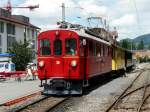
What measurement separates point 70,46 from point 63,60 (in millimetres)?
698

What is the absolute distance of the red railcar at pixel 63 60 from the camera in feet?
66.9

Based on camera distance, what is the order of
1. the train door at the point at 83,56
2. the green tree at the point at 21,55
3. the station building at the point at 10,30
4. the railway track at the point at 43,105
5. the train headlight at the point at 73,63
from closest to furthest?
the railway track at the point at 43,105
the train headlight at the point at 73,63
the train door at the point at 83,56
the green tree at the point at 21,55
the station building at the point at 10,30

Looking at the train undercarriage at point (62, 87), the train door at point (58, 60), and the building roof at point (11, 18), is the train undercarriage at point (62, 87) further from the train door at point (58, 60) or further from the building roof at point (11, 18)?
the building roof at point (11, 18)

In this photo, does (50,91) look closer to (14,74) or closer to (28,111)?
(28,111)

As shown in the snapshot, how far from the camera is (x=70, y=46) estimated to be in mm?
20703

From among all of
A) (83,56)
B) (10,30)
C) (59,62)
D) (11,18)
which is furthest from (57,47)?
(11,18)

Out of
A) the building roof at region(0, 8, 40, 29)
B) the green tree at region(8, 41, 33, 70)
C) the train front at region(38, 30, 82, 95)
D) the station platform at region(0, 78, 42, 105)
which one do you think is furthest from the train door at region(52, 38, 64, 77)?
the building roof at region(0, 8, 40, 29)

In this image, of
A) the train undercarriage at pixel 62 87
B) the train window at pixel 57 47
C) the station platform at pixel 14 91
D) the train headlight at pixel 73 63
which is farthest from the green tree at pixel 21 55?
the train headlight at pixel 73 63

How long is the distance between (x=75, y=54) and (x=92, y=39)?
287 centimetres

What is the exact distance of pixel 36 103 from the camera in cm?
1770

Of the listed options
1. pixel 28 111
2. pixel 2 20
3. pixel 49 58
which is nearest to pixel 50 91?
pixel 49 58

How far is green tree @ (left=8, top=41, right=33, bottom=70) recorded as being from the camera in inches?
2322

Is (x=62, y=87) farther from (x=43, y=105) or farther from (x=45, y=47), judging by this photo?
(x=43, y=105)

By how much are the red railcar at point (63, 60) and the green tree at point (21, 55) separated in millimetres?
37293
